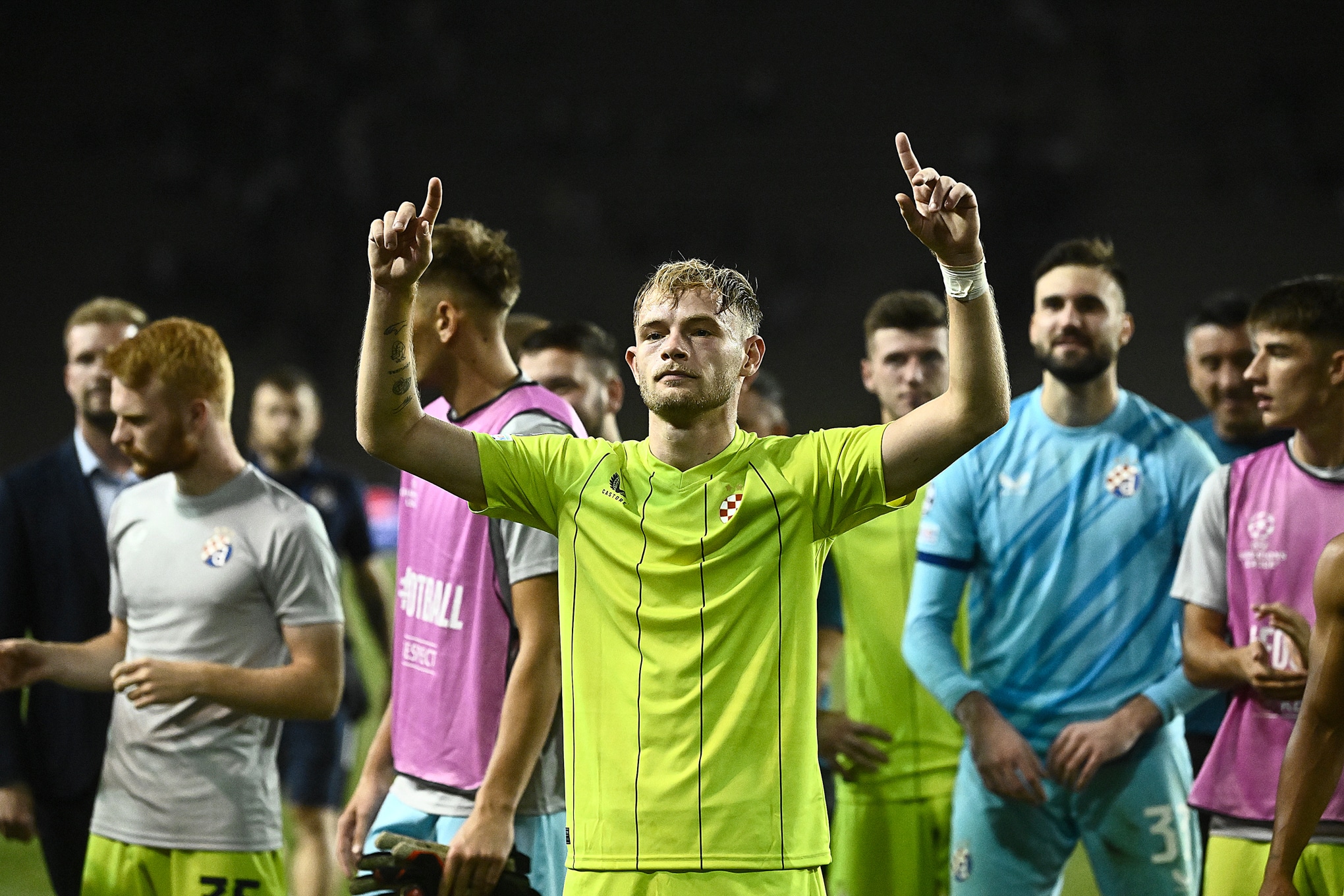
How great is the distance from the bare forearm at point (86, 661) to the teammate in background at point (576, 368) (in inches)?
65.8

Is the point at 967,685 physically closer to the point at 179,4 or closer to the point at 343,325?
the point at 343,325

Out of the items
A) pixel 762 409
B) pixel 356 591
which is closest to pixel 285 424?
pixel 356 591

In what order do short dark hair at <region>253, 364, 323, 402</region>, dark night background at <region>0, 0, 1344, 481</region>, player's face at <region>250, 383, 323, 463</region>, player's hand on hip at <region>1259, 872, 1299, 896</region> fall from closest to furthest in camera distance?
player's hand on hip at <region>1259, 872, 1299, 896</region> → player's face at <region>250, 383, 323, 463</region> → short dark hair at <region>253, 364, 323, 402</region> → dark night background at <region>0, 0, 1344, 481</region>

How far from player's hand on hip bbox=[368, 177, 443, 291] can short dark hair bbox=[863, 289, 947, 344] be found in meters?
2.47

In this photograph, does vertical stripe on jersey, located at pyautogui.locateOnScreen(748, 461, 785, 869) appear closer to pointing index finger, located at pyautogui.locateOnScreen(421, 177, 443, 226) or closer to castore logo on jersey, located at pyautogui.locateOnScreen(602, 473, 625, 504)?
castore logo on jersey, located at pyautogui.locateOnScreen(602, 473, 625, 504)

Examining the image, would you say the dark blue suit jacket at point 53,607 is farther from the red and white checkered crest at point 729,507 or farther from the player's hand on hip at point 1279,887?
the player's hand on hip at point 1279,887

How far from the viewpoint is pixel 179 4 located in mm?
20781

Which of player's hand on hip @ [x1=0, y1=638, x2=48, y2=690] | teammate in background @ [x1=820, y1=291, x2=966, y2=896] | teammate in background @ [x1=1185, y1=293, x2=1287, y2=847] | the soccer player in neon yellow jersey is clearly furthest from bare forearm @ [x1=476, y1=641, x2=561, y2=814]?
teammate in background @ [x1=1185, y1=293, x2=1287, y2=847]

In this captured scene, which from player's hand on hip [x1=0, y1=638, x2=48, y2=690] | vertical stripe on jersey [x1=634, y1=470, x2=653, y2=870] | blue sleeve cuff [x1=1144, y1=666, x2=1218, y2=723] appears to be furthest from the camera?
blue sleeve cuff [x1=1144, y1=666, x2=1218, y2=723]

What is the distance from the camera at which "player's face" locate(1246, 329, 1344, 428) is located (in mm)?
3510

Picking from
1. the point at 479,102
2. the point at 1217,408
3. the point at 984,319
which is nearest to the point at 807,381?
the point at 479,102

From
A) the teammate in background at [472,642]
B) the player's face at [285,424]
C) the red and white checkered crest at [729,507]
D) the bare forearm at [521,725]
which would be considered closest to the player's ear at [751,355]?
the red and white checkered crest at [729,507]

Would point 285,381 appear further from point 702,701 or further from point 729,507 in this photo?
point 702,701

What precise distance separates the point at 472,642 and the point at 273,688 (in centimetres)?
61
